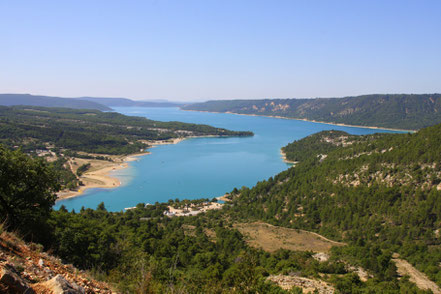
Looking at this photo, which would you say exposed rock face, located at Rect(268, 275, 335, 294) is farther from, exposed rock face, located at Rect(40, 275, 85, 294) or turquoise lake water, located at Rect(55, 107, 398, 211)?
turquoise lake water, located at Rect(55, 107, 398, 211)

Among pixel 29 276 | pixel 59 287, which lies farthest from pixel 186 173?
pixel 59 287

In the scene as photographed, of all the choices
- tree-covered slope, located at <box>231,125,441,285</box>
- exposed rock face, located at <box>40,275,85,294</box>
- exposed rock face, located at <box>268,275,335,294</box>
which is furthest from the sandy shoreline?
exposed rock face, located at <box>40,275,85,294</box>

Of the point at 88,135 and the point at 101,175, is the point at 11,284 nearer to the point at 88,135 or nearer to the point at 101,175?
the point at 101,175

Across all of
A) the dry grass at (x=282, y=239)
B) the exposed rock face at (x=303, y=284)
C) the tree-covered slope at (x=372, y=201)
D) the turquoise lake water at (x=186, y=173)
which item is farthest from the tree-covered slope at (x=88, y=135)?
the exposed rock face at (x=303, y=284)

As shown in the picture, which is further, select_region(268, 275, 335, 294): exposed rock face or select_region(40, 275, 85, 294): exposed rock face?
select_region(268, 275, 335, 294): exposed rock face

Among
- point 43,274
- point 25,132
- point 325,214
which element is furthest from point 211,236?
point 25,132

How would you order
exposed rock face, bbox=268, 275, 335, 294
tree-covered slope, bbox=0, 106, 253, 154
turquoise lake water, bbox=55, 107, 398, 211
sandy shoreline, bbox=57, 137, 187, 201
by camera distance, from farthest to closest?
tree-covered slope, bbox=0, 106, 253, 154 < sandy shoreline, bbox=57, 137, 187, 201 < turquoise lake water, bbox=55, 107, 398, 211 < exposed rock face, bbox=268, 275, 335, 294
